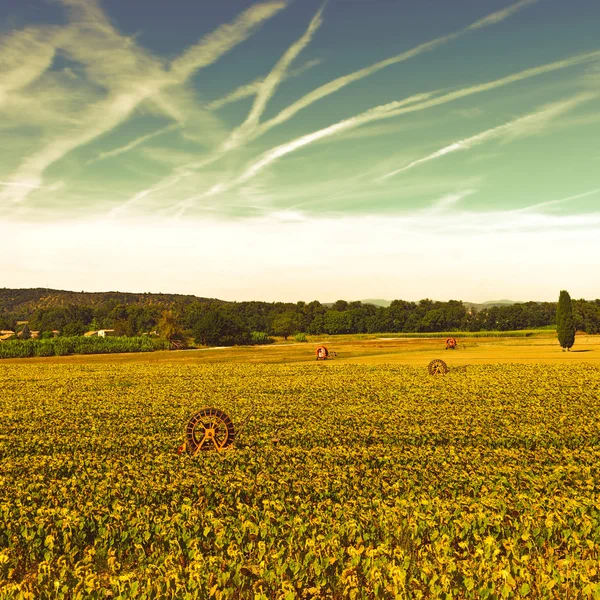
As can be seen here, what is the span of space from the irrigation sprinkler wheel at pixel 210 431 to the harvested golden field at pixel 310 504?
0.74 meters

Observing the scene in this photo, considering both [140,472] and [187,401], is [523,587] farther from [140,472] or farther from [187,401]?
[187,401]

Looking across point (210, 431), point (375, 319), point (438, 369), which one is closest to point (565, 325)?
point (438, 369)

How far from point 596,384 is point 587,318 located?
13181cm

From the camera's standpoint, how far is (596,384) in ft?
111

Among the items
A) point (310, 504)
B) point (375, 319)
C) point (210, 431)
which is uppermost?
point (375, 319)

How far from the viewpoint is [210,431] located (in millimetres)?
18422

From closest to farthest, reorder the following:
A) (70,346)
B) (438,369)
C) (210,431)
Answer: (210,431) → (438,369) → (70,346)

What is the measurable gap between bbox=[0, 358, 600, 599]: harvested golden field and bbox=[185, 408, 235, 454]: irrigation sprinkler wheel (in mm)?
740

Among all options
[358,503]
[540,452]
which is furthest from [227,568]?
[540,452]

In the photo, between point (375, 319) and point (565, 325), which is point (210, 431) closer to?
point (565, 325)

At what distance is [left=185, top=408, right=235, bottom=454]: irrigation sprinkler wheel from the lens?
1839cm

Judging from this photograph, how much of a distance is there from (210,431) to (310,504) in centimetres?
718

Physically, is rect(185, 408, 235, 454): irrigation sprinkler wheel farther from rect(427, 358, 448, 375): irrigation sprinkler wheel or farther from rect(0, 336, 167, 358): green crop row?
rect(0, 336, 167, 358): green crop row

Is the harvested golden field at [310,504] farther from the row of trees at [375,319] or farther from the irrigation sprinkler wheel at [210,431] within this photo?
the row of trees at [375,319]
